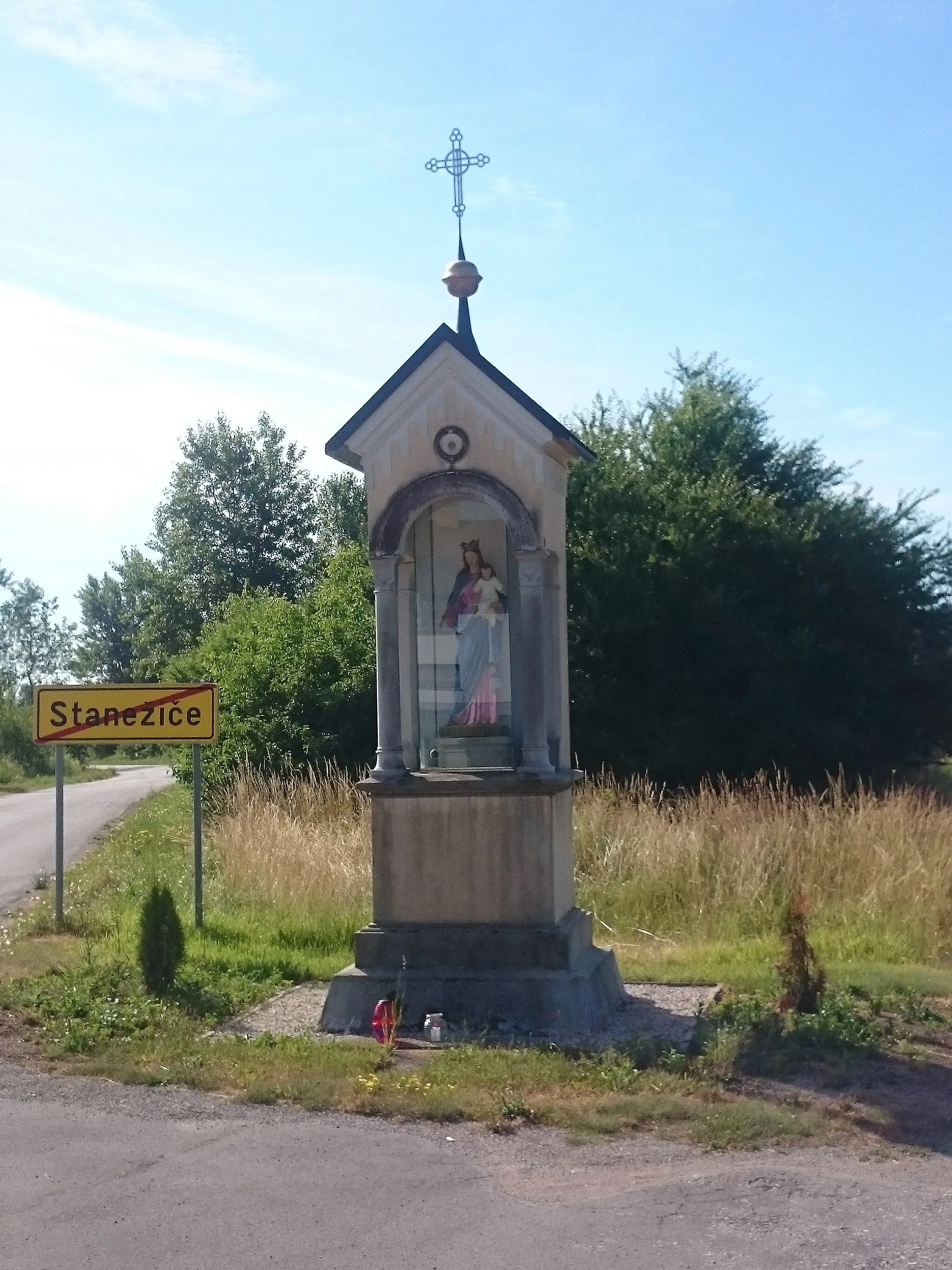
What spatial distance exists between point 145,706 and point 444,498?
5114 mm

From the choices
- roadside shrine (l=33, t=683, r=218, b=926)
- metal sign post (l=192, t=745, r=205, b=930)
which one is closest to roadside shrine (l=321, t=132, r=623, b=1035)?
metal sign post (l=192, t=745, r=205, b=930)

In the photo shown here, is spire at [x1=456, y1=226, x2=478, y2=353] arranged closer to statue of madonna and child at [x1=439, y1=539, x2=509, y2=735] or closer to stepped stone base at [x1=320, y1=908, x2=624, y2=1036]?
statue of madonna and child at [x1=439, y1=539, x2=509, y2=735]

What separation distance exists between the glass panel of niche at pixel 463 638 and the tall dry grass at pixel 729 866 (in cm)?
357

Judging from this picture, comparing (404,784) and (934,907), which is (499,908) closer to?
(404,784)

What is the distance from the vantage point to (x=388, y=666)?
8.80 m

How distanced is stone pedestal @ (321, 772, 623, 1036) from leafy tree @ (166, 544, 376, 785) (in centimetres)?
1139

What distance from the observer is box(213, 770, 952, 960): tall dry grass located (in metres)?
11.7

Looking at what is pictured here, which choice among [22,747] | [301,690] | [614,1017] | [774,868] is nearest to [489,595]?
[614,1017]

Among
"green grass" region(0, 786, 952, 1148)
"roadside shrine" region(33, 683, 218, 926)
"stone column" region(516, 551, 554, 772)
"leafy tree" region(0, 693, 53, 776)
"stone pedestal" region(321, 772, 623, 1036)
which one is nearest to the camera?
"green grass" region(0, 786, 952, 1148)

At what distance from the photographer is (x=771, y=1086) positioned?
22.6 ft

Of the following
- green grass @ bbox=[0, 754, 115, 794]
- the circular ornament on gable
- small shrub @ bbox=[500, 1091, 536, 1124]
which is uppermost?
the circular ornament on gable

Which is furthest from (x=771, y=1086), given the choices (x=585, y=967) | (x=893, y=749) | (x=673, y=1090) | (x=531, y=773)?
(x=893, y=749)

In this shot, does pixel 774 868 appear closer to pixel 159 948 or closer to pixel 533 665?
pixel 533 665

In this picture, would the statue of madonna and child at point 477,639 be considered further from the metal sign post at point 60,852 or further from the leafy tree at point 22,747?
the leafy tree at point 22,747
